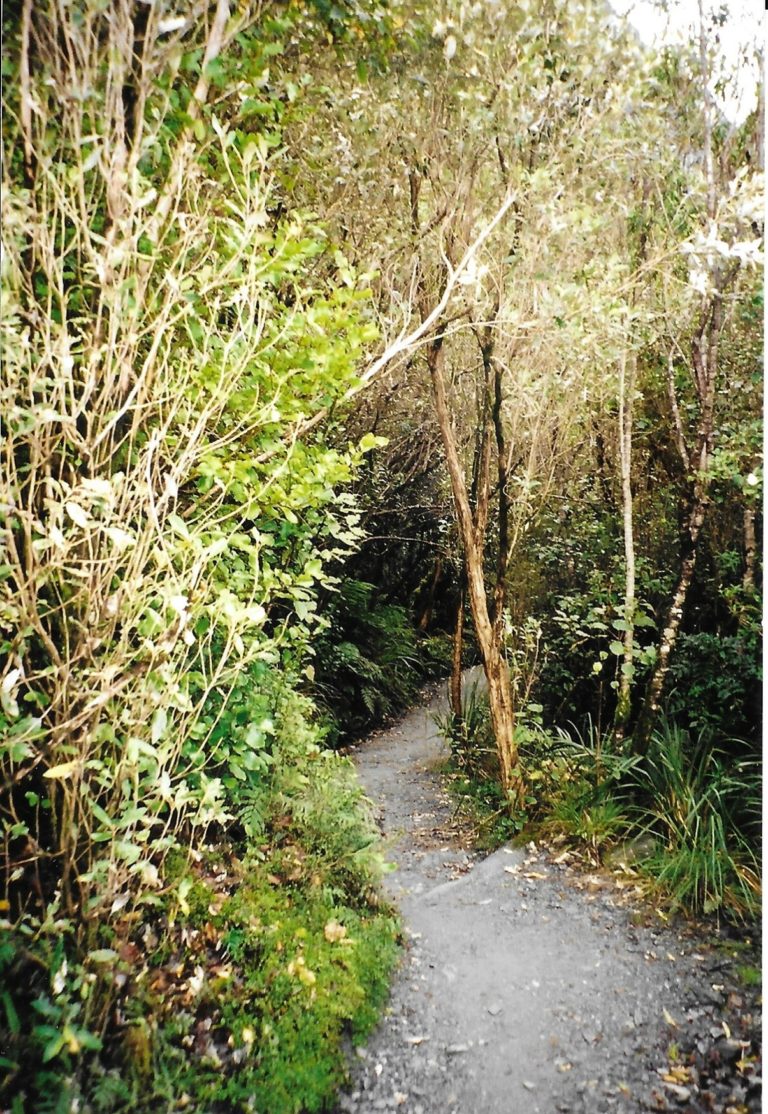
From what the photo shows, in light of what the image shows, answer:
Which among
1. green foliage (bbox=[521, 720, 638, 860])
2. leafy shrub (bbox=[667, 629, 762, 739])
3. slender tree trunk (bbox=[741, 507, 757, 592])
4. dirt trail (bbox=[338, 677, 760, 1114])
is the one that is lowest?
dirt trail (bbox=[338, 677, 760, 1114])

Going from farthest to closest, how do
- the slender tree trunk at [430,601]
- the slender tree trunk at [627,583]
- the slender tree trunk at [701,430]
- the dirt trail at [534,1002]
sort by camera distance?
the slender tree trunk at [430,601]
the slender tree trunk at [627,583]
the slender tree trunk at [701,430]
the dirt trail at [534,1002]

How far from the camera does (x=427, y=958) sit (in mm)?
3459

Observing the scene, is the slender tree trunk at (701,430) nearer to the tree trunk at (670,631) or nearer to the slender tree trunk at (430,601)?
the tree trunk at (670,631)

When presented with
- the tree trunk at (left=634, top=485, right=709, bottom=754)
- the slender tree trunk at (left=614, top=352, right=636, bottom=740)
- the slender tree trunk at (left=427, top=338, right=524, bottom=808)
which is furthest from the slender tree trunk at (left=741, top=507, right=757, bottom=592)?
the slender tree trunk at (left=427, top=338, right=524, bottom=808)

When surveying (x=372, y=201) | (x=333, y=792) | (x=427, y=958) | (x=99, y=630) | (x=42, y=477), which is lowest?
(x=427, y=958)

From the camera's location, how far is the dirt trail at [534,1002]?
8.27 feet

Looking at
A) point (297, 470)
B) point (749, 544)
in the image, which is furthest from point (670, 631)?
point (297, 470)

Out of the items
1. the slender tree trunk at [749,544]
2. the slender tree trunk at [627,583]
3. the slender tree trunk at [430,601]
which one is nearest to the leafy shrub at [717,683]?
the slender tree trunk at [627,583]

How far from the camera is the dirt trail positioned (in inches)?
99.2

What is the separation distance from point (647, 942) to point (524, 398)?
4.09 m

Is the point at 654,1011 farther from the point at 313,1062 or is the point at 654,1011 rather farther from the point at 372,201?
the point at 372,201

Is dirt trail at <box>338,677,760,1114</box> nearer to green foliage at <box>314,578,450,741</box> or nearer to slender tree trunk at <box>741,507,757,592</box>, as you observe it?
slender tree trunk at <box>741,507,757,592</box>

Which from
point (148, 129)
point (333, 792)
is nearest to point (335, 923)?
point (333, 792)

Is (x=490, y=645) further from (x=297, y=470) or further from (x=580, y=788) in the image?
(x=297, y=470)
